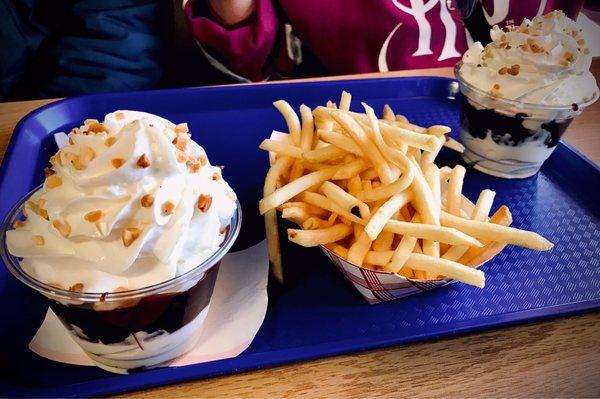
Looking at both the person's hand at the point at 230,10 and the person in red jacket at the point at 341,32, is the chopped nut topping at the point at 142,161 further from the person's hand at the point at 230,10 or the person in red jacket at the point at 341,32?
the person's hand at the point at 230,10

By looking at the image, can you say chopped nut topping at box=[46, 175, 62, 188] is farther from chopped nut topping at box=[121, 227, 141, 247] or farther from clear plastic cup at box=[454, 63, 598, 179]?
Result: clear plastic cup at box=[454, 63, 598, 179]

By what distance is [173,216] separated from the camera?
822 millimetres

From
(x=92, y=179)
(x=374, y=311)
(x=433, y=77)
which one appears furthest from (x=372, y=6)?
(x=92, y=179)

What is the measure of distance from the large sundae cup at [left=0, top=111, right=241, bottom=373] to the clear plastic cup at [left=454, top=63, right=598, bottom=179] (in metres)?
→ 1.01

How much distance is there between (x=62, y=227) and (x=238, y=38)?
1.55 meters

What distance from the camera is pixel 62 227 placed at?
31.3 inches

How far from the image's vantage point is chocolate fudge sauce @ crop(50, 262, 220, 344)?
2.64 ft

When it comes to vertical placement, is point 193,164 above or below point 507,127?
above

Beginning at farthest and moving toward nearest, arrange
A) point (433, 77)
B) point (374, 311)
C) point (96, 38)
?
1. point (96, 38)
2. point (433, 77)
3. point (374, 311)

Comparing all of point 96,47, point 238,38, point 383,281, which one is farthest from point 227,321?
point 96,47

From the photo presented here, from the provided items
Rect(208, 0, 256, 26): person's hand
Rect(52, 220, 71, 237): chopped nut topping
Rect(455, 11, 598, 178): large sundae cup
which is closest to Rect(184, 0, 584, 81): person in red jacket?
Rect(208, 0, 256, 26): person's hand

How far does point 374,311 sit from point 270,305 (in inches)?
9.4

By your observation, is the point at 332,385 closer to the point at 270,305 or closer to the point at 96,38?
the point at 270,305

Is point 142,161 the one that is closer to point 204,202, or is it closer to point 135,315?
point 204,202
